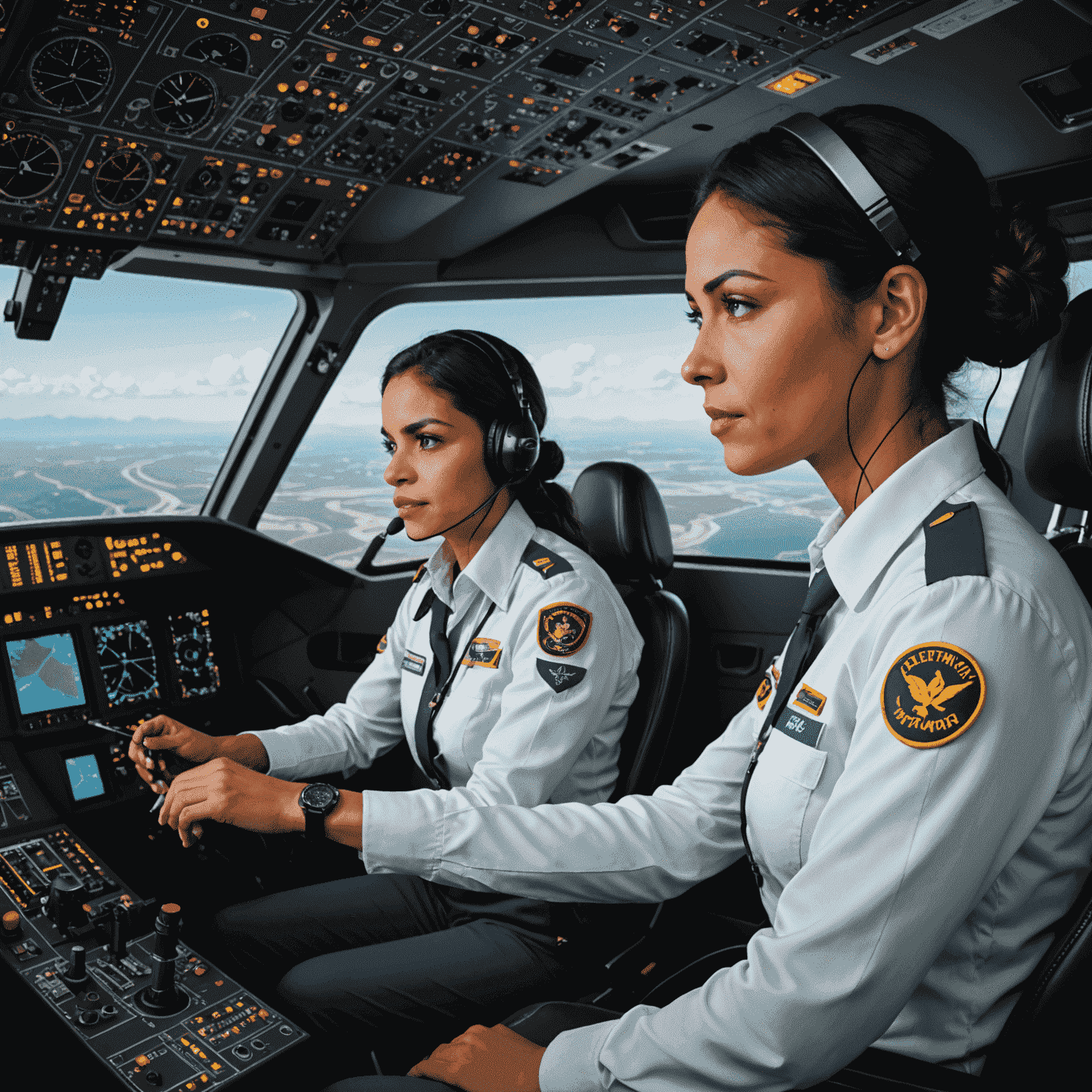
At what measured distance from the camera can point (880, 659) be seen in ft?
2.52

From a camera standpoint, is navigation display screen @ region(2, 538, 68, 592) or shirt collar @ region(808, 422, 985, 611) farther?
navigation display screen @ region(2, 538, 68, 592)

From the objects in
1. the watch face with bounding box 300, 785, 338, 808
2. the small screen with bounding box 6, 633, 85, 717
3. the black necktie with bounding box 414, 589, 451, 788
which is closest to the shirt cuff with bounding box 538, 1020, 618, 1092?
the watch face with bounding box 300, 785, 338, 808

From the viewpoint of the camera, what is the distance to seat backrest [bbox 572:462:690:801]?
1.72 meters

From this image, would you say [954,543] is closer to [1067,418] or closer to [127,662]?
[1067,418]

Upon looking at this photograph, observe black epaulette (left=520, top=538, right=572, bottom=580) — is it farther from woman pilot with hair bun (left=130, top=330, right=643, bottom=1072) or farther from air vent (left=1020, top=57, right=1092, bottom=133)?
air vent (left=1020, top=57, right=1092, bottom=133)

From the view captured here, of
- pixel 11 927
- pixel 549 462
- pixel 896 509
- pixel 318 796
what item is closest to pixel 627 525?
pixel 549 462

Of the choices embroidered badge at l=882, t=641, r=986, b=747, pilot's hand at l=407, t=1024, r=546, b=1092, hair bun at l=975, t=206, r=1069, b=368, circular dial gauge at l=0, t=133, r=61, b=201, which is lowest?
pilot's hand at l=407, t=1024, r=546, b=1092

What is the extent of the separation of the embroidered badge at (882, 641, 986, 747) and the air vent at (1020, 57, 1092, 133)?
1.84 metres

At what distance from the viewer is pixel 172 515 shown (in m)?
2.44

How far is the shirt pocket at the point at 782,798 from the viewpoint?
0.86 meters

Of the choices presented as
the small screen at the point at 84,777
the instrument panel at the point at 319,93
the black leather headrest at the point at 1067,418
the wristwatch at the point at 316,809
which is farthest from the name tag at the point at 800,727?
the small screen at the point at 84,777

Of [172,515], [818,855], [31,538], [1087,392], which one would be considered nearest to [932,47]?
[1087,392]

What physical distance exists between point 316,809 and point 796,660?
0.63 meters

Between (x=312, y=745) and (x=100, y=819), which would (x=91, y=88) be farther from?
(x=100, y=819)
